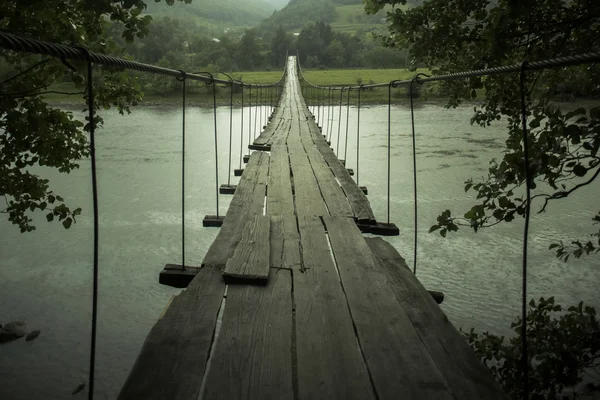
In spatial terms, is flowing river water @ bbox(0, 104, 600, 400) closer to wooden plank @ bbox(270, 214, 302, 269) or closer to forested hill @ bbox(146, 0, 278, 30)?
wooden plank @ bbox(270, 214, 302, 269)

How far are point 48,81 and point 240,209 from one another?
1.17m

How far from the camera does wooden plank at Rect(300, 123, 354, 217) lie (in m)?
2.08

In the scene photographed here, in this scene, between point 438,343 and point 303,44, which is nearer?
point 438,343

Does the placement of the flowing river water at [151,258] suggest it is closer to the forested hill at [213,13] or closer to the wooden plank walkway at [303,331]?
the wooden plank walkway at [303,331]

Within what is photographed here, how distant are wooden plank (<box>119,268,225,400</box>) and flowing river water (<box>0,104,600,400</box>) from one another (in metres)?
2.25

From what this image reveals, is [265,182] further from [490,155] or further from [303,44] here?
[303,44]

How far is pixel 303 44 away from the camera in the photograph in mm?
46500

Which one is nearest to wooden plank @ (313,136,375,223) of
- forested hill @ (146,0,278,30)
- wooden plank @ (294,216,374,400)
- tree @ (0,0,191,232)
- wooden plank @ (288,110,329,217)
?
wooden plank @ (288,110,329,217)

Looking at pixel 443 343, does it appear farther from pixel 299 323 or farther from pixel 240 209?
pixel 240 209

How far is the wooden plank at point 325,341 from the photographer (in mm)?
874

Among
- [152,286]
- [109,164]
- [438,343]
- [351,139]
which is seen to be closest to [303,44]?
[351,139]

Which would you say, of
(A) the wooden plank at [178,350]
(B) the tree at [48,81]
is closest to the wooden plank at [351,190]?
(A) the wooden plank at [178,350]

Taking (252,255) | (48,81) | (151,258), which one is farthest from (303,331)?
(151,258)

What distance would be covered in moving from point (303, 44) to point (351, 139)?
38083mm
